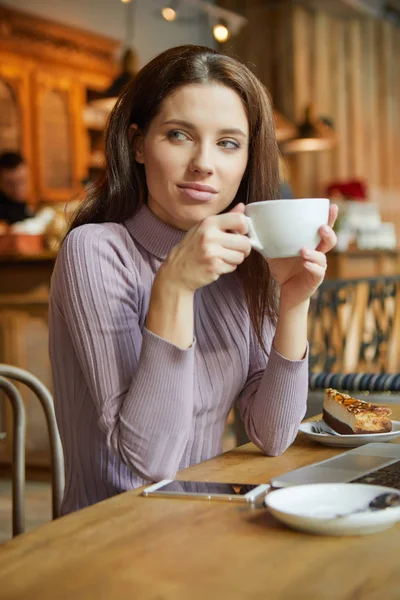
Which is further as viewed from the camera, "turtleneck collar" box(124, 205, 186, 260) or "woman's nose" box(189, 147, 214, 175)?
"turtleneck collar" box(124, 205, 186, 260)

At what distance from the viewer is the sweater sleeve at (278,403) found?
1.18 metres

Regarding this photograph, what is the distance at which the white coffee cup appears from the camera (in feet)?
3.03

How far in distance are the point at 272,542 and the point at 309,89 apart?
775 cm

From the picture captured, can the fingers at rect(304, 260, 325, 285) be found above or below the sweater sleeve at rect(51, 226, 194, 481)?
above

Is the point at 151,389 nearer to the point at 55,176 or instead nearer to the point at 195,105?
the point at 195,105

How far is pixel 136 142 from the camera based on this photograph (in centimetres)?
133

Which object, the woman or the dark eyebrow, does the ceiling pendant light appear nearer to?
the woman

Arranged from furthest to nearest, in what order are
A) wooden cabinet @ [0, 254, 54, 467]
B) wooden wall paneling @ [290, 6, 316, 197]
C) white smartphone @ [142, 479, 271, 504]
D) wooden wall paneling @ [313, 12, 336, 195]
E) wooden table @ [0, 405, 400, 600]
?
1. wooden wall paneling @ [313, 12, 336, 195]
2. wooden wall paneling @ [290, 6, 316, 197]
3. wooden cabinet @ [0, 254, 54, 467]
4. white smartphone @ [142, 479, 271, 504]
5. wooden table @ [0, 405, 400, 600]

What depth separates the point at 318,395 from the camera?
2.33 m

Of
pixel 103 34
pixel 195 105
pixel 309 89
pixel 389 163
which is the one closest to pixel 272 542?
pixel 195 105

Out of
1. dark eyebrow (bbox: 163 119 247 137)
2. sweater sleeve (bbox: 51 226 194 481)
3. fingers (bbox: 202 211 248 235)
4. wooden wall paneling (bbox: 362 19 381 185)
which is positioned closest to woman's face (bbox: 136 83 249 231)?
dark eyebrow (bbox: 163 119 247 137)

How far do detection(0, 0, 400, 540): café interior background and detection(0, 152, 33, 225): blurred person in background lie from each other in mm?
183

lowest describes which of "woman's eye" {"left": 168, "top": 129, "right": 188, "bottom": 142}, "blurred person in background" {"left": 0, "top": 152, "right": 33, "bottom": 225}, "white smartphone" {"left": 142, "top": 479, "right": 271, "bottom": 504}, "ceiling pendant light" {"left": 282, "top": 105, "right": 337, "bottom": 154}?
"white smartphone" {"left": 142, "top": 479, "right": 271, "bottom": 504}

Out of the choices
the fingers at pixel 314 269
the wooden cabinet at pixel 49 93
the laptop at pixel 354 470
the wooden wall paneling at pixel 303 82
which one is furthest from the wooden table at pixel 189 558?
the wooden wall paneling at pixel 303 82
